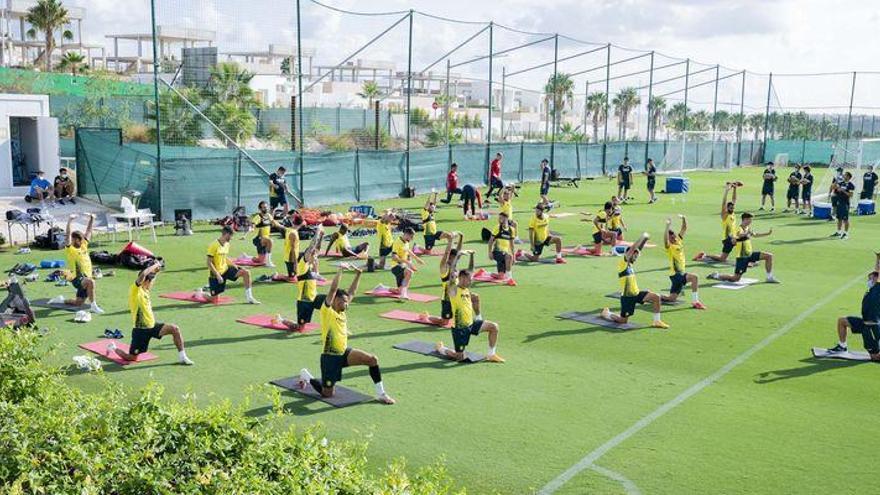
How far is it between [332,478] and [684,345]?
1030 centimetres

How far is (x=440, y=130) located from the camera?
2667 inches

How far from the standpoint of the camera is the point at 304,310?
15.2 metres

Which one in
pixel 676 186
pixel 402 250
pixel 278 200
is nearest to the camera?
pixel 402 250

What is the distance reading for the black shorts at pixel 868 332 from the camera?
13.9 m

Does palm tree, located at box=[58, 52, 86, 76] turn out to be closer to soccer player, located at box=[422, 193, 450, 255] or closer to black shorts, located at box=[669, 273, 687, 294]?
soccer player, located at box=[422, 193, 450, 255]

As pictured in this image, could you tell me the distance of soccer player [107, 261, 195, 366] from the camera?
13039mm

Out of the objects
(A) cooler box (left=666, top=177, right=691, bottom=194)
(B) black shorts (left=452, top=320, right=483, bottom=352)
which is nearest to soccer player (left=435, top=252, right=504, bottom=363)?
(B) black shorts (left=452, top=320, right=483, bottom=352)

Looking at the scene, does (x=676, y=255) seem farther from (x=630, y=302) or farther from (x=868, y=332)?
(x=868, y=332)

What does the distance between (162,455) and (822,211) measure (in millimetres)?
32648

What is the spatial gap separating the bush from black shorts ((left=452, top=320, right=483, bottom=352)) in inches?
269

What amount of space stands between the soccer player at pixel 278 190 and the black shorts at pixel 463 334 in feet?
54.8

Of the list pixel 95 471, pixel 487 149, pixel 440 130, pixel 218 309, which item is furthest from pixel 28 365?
pixel 440 130

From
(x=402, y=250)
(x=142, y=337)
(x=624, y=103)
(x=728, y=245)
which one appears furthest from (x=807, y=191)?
(x=624, y=103)

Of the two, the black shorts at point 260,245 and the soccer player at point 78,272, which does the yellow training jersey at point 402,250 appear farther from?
the soccer player at point 78,272
